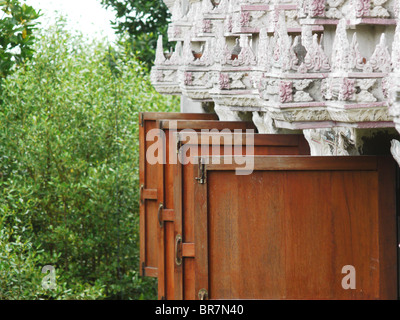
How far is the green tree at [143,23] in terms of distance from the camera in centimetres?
1725

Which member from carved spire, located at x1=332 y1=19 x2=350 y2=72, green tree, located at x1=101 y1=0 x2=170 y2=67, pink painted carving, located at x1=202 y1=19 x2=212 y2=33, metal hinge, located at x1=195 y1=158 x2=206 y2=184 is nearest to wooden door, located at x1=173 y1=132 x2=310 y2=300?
metal hinge, located at x1=195 y1=158 x2=206 y2=184

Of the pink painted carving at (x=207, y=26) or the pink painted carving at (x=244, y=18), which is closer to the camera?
the pink painted carving at (x=244, y=18)

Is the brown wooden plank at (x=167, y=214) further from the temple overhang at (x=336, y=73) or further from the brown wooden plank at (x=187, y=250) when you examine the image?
the temple overhang at (x=336, y=73)

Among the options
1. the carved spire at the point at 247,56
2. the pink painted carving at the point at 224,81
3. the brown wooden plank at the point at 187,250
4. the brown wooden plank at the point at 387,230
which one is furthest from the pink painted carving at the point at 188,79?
the brown wooden plank at the point at 387,230

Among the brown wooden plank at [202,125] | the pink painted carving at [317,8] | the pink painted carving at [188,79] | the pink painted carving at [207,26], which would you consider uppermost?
the pink painted carving at [207,26]

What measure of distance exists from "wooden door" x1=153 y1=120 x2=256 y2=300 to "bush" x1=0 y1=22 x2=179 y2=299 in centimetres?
394

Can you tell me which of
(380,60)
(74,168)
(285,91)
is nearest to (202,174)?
(285,91)

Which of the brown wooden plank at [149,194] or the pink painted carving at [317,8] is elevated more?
the pink painted carving at [317,8]

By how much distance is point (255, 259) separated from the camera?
5750 mm

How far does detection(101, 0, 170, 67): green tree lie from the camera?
56.6 ft

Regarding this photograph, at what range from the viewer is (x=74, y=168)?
507 inches

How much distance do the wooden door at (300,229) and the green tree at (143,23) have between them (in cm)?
1152

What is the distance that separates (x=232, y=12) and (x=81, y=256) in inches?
246

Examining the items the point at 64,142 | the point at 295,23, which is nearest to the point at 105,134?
the point at 64,142
